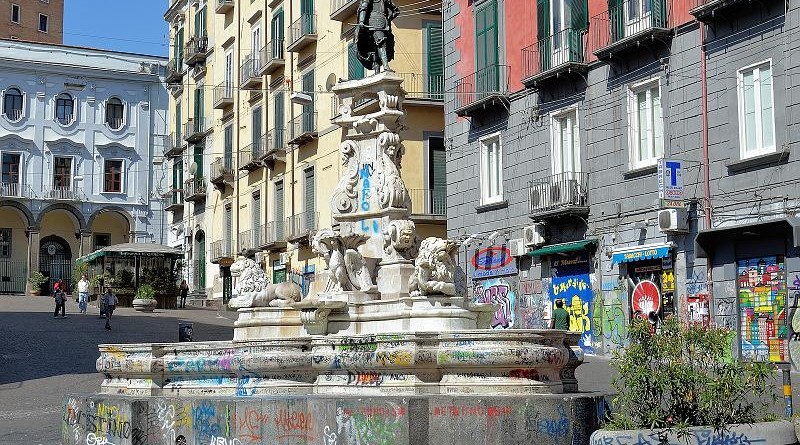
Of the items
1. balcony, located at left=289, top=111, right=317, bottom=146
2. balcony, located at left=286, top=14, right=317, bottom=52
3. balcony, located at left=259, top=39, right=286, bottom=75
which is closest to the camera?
balcony, located at left=289, top=111, right=317, bottom=146

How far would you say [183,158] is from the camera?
57250 millimetres

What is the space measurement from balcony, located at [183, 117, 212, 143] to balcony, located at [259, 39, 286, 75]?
29.6 ft

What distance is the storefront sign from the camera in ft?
96.6

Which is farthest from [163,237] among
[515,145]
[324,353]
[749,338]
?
[324,353]

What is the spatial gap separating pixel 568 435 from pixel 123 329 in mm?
25807

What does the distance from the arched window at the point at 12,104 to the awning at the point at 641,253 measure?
43435mm

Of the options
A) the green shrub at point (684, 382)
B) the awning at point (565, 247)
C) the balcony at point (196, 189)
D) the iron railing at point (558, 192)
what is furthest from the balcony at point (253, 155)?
the green shrub at point (684, 382)

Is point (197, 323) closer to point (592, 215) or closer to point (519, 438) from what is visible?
point (592, 215)

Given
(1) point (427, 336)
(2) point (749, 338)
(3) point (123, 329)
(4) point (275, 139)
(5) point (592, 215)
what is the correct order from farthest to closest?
(4) point (275, 139) < (3) point (123, 329) < (5) point (592, 215) < (2) point (749, 338) < (1) point (427, 336)

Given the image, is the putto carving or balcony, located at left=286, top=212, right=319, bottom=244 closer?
the putto carving

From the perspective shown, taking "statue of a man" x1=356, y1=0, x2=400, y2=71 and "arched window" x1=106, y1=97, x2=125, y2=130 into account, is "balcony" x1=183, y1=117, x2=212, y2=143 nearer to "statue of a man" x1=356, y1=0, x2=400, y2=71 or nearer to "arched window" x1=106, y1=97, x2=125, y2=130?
"arched window" x1=106, y1=97, x2=125, y2=130

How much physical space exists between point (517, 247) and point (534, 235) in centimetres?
102

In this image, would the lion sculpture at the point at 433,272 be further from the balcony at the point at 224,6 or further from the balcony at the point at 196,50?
Result: the balcony at the point at 196,50

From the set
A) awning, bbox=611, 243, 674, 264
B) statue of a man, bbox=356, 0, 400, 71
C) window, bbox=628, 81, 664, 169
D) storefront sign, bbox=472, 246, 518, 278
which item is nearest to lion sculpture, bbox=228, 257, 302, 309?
statue of a man, bbox=356, 0, 400, 71
